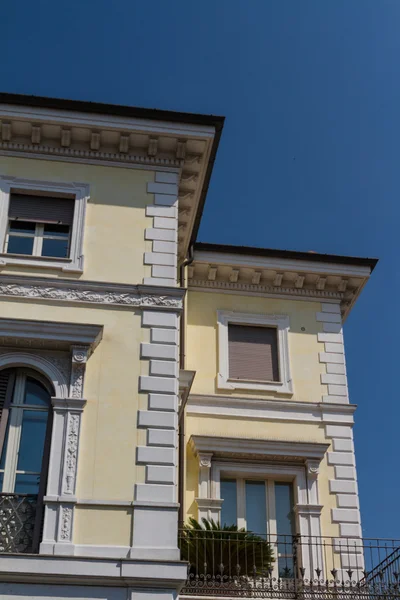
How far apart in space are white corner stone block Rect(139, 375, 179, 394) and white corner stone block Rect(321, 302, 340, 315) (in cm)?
770

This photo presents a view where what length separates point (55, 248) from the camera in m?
15.4

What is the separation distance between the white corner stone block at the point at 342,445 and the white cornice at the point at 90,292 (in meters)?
6.15

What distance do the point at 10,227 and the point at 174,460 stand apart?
5.38 metres

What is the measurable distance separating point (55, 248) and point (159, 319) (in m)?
2.46

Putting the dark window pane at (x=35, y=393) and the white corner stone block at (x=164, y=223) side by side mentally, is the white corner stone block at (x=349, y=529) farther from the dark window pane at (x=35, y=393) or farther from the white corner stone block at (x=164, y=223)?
the dark window pane at (x=35, y=393)

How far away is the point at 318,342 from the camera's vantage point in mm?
20297

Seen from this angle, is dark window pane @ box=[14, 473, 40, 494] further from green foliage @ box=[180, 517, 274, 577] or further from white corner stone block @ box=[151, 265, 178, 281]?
white corner stone block @ box=[151, 265, 178, 281]

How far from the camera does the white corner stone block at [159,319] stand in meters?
14.5

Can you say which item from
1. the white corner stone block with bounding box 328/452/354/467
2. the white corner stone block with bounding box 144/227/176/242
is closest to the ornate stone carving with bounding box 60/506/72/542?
the white corner stone block with bounding box 144/227/176/242

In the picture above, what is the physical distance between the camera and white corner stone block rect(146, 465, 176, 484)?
13.2 metres

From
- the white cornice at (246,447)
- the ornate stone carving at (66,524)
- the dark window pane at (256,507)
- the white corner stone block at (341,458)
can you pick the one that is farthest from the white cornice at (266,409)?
the ornate stone carving at (66,524)

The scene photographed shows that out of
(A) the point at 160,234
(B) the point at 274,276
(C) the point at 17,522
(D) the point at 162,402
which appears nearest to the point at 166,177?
(A) the point at 160,234

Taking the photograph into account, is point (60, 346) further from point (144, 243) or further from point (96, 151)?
point (96, 151)

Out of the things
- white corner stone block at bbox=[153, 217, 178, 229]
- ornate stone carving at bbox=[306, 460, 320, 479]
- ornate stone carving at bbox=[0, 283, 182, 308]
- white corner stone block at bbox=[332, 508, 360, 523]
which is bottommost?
white corner stone block at bbox=[332, 508, 360, 523]
